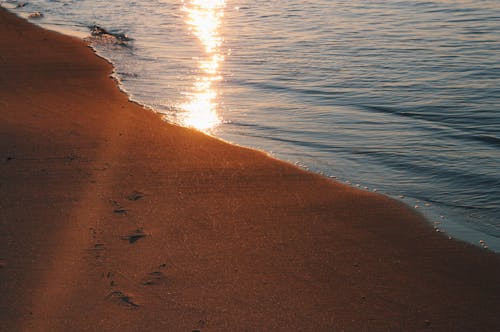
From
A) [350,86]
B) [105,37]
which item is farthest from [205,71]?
[105,37]

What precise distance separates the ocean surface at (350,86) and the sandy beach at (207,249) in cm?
55

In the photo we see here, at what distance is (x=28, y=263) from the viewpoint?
4246 mm

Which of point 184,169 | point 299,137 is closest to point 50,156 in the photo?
point 184,169

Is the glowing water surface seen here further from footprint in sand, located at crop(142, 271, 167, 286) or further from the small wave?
footprint in sand, located at crop(142, 271, 167, 286)

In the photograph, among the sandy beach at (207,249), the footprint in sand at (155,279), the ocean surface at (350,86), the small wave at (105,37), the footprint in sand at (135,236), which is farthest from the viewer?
the small wave at (105,37)

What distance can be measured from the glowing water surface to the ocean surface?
4cm

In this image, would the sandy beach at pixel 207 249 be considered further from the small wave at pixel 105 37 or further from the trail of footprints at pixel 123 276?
the small wave at pixel 105 37

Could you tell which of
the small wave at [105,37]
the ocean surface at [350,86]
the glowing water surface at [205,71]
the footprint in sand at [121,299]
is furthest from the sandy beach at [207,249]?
the small wave at [105,37]

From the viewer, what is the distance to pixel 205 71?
35.3ft

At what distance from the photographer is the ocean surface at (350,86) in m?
6.18

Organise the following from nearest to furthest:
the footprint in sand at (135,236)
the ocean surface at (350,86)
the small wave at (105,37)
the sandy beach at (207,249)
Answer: the sandy beach at (207,249) → the footprint in sand at (135,236) → the ocean surface at (350,86) → the small wave at (105,37)

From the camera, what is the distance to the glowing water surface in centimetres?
804

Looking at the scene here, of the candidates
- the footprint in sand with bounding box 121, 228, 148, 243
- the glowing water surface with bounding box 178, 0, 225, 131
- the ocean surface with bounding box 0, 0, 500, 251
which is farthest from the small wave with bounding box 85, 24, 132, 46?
the footprint in sand with bounding box 121, 228, 148, 243

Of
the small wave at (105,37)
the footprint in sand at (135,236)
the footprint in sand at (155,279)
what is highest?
the small wave at (105,37)
